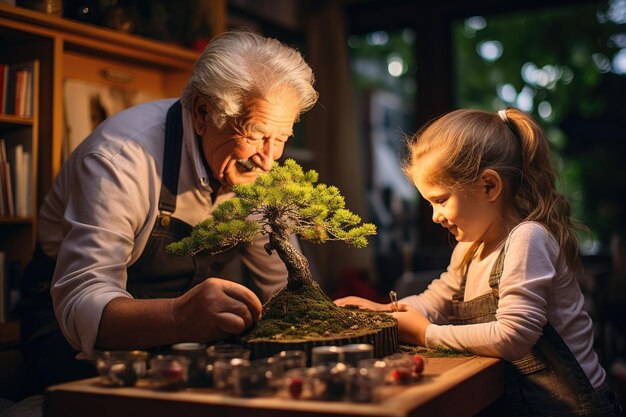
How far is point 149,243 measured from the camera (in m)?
1.85

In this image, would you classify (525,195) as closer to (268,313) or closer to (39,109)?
(268,313)

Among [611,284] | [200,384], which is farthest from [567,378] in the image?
[611,284]

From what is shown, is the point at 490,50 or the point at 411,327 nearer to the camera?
the point at 411,327

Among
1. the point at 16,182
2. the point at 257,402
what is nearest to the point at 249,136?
the point at 257,402

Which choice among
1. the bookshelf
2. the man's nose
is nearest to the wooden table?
the man's nose

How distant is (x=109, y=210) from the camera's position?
1692 millimetres

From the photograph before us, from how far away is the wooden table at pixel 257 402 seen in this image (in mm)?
1028

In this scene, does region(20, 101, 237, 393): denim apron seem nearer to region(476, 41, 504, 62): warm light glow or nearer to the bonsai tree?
the bonsai tree

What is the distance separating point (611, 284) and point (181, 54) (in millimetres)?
2823

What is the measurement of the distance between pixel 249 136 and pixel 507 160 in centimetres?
64

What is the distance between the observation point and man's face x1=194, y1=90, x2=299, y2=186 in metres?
1.78

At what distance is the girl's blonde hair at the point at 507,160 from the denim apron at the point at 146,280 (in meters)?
0.63

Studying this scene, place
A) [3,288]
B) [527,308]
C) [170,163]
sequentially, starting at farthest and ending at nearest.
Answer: [3,288]
[170,163]
[527,308]

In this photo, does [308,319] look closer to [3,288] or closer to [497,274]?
[497,274]
